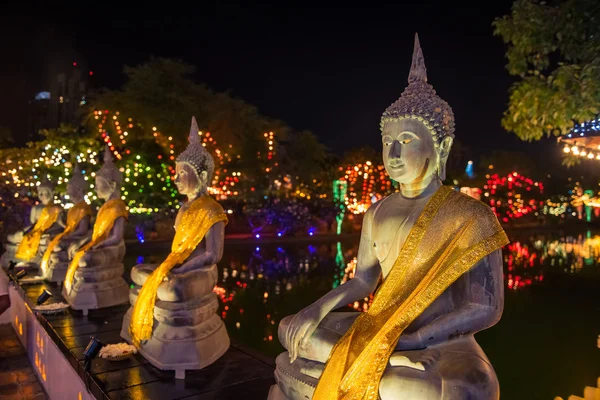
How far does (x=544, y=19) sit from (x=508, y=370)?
4.25 metres

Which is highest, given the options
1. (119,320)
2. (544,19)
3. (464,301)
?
(544,19)

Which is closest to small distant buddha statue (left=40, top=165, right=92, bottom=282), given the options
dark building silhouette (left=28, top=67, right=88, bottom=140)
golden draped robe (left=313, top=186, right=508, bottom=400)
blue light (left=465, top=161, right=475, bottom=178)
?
golden draped robe (left=313, top=186, right=508, bottom=400)

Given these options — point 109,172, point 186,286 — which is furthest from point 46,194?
point 186,286

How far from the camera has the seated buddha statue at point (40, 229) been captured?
30.7 feet

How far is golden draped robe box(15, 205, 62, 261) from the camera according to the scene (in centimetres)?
932

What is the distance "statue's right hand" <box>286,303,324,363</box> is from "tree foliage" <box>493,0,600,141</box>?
313 centimetres

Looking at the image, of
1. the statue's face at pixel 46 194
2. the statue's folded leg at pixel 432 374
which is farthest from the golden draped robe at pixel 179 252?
the statue's face at pixel 46 194

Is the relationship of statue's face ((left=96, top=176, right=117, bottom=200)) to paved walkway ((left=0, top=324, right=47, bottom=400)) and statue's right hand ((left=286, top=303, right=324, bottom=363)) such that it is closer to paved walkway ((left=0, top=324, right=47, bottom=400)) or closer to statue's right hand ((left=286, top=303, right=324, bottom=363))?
paved walkway ((left=0, top=324, right=47, bottom=400))

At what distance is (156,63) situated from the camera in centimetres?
2162

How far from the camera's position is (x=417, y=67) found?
2.99 metres

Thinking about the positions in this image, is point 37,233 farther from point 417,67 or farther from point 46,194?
point 417,67

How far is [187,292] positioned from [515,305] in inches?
317

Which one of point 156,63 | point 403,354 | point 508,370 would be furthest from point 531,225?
point 403,354

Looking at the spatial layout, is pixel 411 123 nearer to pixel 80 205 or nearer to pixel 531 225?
pixel 80 205
